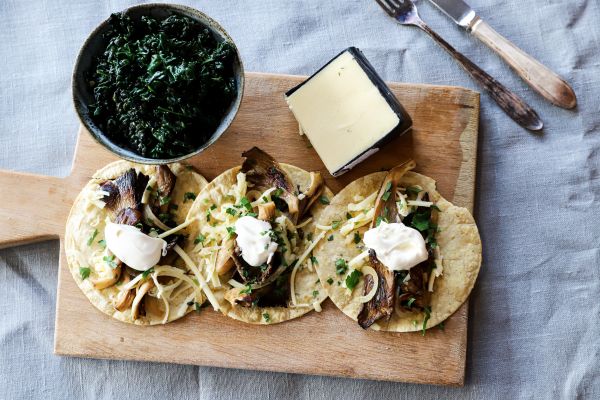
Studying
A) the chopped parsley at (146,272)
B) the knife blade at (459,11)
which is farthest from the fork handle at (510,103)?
the chopped parsley at (146,272)

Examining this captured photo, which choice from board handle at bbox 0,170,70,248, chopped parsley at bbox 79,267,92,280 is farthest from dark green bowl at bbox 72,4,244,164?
chopped parsley at bbox 79,267,92,280

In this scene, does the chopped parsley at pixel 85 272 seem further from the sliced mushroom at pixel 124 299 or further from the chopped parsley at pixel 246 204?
the chopped parsley at pixel 246 204

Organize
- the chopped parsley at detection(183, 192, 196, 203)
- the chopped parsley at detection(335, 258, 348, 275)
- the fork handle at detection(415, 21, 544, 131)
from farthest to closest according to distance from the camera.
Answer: the fork handle at detection(415, 21, 544, 131) < the chopped parsley at detection(183, 192, 196, 203) < the chopped parsley at detection(335, 258, 348, 275)

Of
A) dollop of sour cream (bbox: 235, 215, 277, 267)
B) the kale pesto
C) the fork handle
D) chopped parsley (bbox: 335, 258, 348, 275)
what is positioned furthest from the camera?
the fork handle

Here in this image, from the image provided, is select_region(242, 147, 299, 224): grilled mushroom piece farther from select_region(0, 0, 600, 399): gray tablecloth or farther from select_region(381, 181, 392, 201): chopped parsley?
select_region(0, 0, 600, 399): gray tablecloth

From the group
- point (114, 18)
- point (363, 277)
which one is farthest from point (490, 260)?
point (114, 18)

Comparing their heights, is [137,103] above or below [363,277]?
above

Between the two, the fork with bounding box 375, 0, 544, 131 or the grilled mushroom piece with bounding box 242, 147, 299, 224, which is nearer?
the grilled mushroom piece with bounding box 242, 147, 299, 224

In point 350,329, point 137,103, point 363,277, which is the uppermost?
point 137,103

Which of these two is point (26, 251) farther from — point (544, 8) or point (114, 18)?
point (544, 8)
